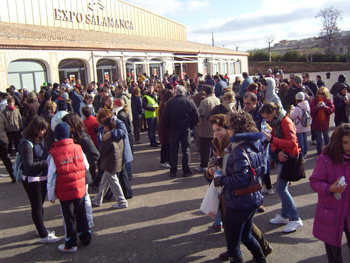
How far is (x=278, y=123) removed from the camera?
4215mm

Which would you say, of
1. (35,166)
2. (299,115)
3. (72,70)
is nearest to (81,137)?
(35,166)

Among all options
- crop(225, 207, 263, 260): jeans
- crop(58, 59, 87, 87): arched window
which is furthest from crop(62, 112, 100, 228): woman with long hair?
crop(58, 59, 87, 87): arched window

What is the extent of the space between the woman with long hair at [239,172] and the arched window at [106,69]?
1786cm

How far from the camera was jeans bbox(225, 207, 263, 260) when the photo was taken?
3051mm

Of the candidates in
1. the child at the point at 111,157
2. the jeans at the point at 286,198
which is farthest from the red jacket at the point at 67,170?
the jeans at the point at 286,198

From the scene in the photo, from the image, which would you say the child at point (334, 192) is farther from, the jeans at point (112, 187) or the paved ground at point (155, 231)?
the jeans at point (112, 187)

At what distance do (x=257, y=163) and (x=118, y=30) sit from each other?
28005 mm

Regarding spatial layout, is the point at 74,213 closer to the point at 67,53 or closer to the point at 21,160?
the point at 21,160

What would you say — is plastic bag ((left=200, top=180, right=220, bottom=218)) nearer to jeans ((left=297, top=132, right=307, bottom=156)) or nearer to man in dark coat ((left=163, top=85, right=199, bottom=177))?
man in dark coat ((left=163, top=85, right=199, bottom=177))

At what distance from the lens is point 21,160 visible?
4.15m

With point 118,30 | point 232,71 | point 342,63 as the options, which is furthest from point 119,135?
point 342,63

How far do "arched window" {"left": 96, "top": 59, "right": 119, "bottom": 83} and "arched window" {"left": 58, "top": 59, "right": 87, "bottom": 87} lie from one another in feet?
4.04

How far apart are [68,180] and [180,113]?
3.17 m

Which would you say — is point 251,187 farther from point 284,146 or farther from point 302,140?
point 302,140
